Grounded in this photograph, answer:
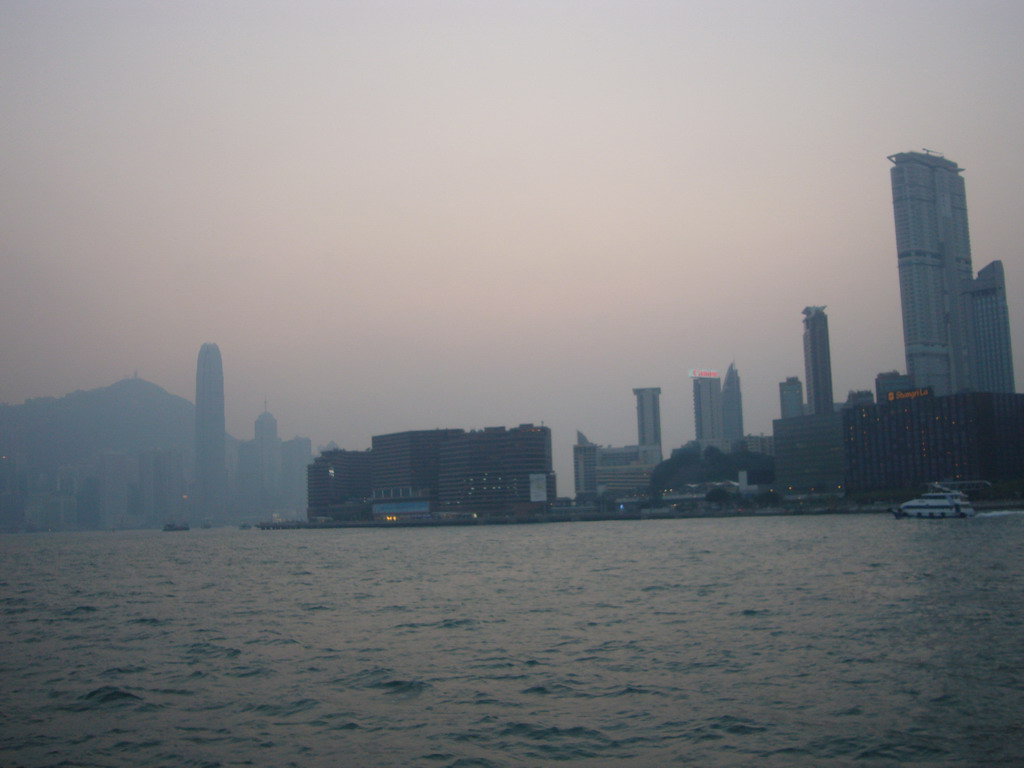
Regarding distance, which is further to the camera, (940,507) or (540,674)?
(940,507)

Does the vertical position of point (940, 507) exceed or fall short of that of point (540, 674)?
it falls short

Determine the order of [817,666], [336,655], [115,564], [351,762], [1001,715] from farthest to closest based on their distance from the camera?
[115,564], [336,655], [817,666], [1001,715], [351,762]

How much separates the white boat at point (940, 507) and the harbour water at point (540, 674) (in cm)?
7959

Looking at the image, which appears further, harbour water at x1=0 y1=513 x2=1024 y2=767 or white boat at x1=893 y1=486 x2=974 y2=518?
white boat at x1=893 y1=486 x2=974 y2=518

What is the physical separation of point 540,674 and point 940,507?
11741cm

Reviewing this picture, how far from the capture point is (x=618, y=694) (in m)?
24.1

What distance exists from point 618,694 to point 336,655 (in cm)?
1126

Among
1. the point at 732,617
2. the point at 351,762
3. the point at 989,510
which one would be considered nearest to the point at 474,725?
the point at 351,762

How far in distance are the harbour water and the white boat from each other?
79.6 m

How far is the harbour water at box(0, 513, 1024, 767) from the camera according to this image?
778 inches

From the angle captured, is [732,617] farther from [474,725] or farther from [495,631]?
[474,725]

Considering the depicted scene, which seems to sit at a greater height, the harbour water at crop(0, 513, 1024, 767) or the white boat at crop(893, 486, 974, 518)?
the harbour water at crop(0, 513, 1024, 767)

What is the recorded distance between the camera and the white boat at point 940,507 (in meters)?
125

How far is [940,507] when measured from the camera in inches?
5044
